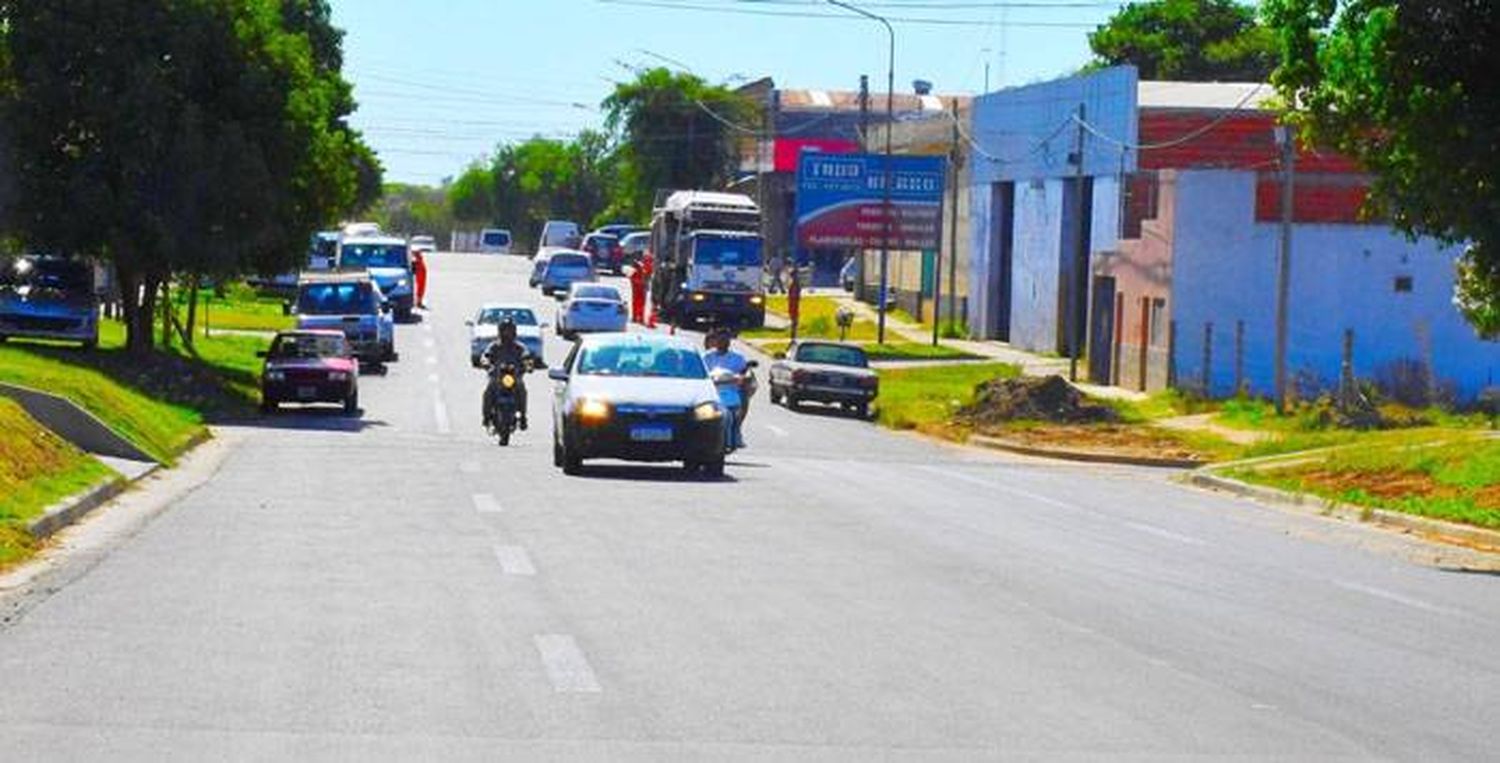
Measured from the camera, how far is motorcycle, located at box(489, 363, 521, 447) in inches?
1422

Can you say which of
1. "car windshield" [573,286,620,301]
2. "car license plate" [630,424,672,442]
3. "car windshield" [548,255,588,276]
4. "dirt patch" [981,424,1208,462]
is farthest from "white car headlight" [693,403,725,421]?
"car windshield" [548,255,588,276]

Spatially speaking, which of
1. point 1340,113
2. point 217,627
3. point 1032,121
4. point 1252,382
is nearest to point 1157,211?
point 1252,382

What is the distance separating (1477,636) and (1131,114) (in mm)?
46414

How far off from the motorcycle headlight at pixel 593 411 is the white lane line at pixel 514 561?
9.09 metres

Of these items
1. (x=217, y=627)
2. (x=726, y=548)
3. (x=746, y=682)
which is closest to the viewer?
(x=746, y=682)

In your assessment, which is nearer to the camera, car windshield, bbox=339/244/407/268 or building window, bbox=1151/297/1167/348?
building window, bbox=1151/297/1167/348

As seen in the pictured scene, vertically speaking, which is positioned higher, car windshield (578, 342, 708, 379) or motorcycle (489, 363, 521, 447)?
car windshield (578, 342, 708, 379)

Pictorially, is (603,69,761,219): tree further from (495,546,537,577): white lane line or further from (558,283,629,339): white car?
(495,546,537,577): white lane line

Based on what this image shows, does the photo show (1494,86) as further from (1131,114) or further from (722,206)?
(722,206)

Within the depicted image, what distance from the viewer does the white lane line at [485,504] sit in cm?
2331

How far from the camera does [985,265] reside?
7838 centimetres

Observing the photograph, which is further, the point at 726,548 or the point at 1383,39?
the point at 1383,39

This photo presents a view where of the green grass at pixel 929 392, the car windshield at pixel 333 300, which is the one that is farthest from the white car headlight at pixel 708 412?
the car windshield at pixel 333 300

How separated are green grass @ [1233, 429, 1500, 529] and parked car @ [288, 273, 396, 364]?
26992mm
